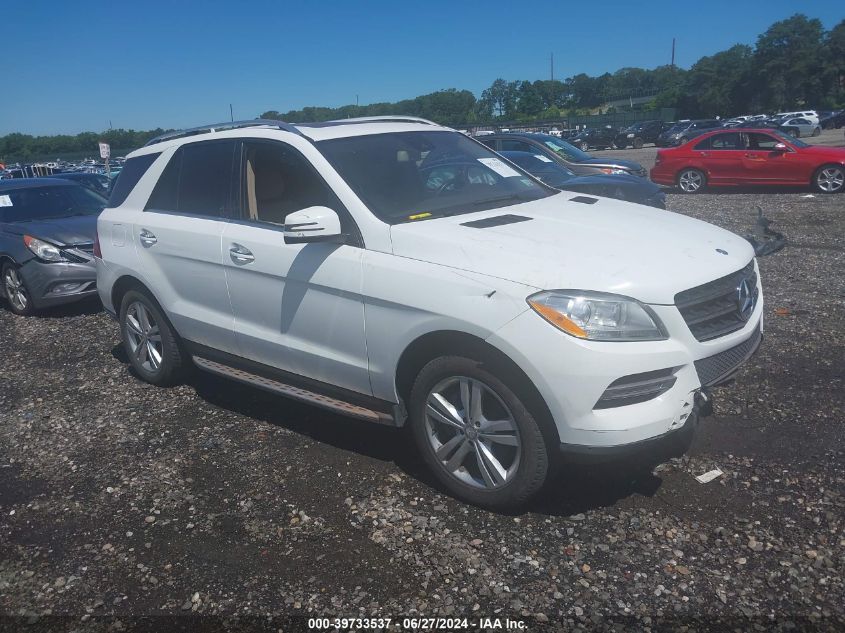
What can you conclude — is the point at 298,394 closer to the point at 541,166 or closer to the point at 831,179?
the point at 541,166

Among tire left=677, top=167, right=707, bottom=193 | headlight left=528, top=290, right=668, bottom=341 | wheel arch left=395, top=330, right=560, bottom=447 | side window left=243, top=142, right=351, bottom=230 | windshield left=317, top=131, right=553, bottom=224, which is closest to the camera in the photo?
headlight left=528, top=290, right=668, bottom=341

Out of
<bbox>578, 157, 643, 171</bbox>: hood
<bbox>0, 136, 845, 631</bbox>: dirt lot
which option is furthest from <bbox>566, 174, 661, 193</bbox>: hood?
<bbox>0, 136, 845, 631</bbox>: dirt lot

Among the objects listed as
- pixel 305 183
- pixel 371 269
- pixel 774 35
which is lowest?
pixel 371 269

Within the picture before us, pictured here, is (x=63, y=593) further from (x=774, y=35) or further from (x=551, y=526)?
(x=774, y=35)

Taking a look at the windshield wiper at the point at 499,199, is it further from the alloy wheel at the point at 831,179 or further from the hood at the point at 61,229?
the alloy wheel at the point at 831,179

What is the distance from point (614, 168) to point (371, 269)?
9.44m

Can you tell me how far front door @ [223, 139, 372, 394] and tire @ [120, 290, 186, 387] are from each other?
970 millimetres

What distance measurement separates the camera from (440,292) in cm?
334

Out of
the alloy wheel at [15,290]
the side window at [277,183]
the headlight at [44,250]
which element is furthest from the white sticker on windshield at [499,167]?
the alloy wheel at [15,290]

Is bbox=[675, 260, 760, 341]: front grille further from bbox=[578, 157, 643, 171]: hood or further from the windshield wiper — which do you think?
bbox=[578, 157, 643, 171]: hood

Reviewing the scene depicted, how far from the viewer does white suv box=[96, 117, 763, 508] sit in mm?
3080

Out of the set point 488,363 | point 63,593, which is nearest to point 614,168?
point 488,363

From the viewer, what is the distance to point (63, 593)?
3156 mm

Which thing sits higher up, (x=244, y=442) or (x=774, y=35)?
(x=774, y=35)
